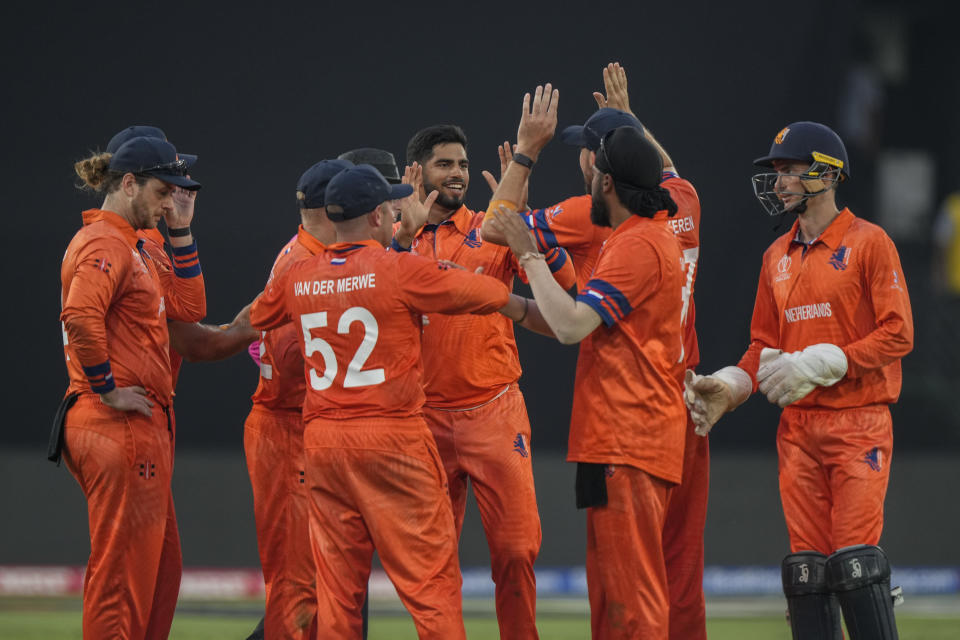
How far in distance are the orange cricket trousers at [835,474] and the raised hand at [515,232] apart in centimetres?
159

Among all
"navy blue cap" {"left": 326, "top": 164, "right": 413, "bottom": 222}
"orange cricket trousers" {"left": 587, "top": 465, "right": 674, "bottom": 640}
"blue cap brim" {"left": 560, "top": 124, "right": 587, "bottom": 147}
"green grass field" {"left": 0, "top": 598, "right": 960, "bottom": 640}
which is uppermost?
"blue cap brim" {"left": 560, "top": 124, "right": 587, "bottom": 147}

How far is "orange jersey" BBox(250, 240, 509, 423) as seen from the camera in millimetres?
4199

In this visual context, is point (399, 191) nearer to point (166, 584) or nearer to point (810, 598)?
point (166, 584)

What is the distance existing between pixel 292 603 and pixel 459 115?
17.9 ft

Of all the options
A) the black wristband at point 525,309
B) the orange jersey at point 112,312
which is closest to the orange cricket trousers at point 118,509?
the orange jersey at point 112,312

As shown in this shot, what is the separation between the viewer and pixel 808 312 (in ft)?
16.5

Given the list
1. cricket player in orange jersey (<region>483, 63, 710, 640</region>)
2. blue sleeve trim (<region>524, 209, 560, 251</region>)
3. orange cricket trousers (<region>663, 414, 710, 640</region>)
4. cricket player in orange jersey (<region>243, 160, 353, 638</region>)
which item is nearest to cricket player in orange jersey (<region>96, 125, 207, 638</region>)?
cricket player in orange jersey (<region>243, 160, 353, 638</region>)

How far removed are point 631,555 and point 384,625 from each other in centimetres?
405

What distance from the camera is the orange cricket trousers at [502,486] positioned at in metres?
4.90

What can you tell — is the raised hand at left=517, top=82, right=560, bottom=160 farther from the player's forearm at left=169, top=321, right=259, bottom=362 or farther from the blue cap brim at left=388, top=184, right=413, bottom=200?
the player's forearm at left=169, top=321, right=259, bottom=362

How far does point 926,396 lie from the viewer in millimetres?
10078

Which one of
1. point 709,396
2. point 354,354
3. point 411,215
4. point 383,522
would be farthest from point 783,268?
point 383,522

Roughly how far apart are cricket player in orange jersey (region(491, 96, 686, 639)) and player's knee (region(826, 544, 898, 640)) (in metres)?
0.89

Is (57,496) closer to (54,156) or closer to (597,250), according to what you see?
(54,156)
